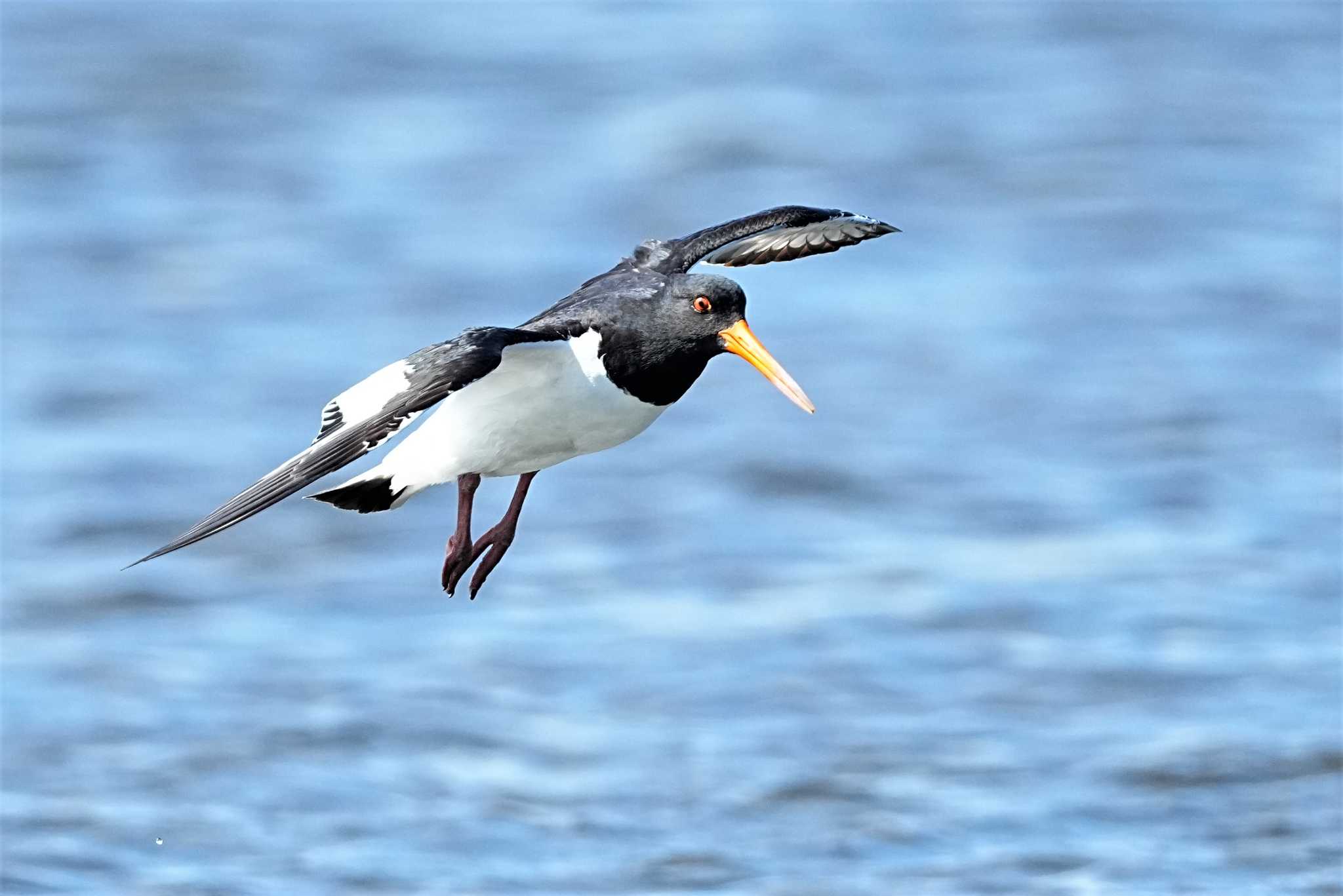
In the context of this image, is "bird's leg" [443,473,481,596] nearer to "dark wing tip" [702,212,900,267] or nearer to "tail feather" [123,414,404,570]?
"tail feather" [123,414,404,570]

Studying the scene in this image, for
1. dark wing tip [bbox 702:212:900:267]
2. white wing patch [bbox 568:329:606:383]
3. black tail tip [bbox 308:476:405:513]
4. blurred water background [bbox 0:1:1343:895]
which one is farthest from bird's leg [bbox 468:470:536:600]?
blurred water background [bbox 0:1:1343:895]

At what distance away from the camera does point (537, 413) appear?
26.6ft

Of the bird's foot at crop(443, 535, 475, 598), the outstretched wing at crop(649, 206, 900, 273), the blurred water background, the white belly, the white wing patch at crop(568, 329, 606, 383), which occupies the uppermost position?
the blurred water background

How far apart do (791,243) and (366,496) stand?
2223 millimetres

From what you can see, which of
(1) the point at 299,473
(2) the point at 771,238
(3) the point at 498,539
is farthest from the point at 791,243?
(1) the point at 299,473

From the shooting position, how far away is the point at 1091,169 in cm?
3575

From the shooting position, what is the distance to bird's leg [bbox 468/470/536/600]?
8406mm

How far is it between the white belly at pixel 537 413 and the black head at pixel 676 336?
0.22ft

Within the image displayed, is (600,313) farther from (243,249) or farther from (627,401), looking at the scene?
(243,249)

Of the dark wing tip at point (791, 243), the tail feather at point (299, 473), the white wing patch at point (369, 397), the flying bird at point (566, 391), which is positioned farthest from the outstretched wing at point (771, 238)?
the tail feather at point (299, 473)

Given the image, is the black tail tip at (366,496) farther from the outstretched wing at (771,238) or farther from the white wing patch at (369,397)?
the outstretched wing at (771,238)

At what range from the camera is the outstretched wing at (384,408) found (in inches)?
286

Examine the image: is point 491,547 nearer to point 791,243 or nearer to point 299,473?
point 299,473

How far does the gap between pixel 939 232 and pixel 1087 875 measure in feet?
54.6
